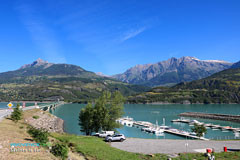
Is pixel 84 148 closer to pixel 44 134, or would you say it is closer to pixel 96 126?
pixel 44 134

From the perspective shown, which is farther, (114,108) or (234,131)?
(234,131)

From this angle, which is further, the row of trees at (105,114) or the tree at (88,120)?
the tree at (88,120)

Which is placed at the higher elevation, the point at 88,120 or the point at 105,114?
the point at 105,114

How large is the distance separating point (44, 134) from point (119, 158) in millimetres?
10008

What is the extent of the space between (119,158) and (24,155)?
11.2 metres

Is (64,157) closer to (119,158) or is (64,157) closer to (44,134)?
(44,134)

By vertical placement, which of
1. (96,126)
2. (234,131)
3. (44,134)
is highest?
(44,134)

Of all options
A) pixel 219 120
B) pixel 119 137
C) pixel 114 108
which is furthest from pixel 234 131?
pixel 119 137

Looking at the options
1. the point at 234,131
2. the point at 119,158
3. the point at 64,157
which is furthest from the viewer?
the point at 234,131

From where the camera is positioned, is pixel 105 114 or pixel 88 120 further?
pixel 88 120

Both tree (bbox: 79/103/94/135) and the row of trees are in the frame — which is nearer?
the row of trees

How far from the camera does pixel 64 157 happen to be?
21172 mm

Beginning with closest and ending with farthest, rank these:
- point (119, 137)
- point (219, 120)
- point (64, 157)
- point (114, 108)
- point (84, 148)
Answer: point (64, 157) < point (84, 148) < point (119, 137) < point (114, 108) < point (219, 120)

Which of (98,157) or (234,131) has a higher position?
(98,157)
